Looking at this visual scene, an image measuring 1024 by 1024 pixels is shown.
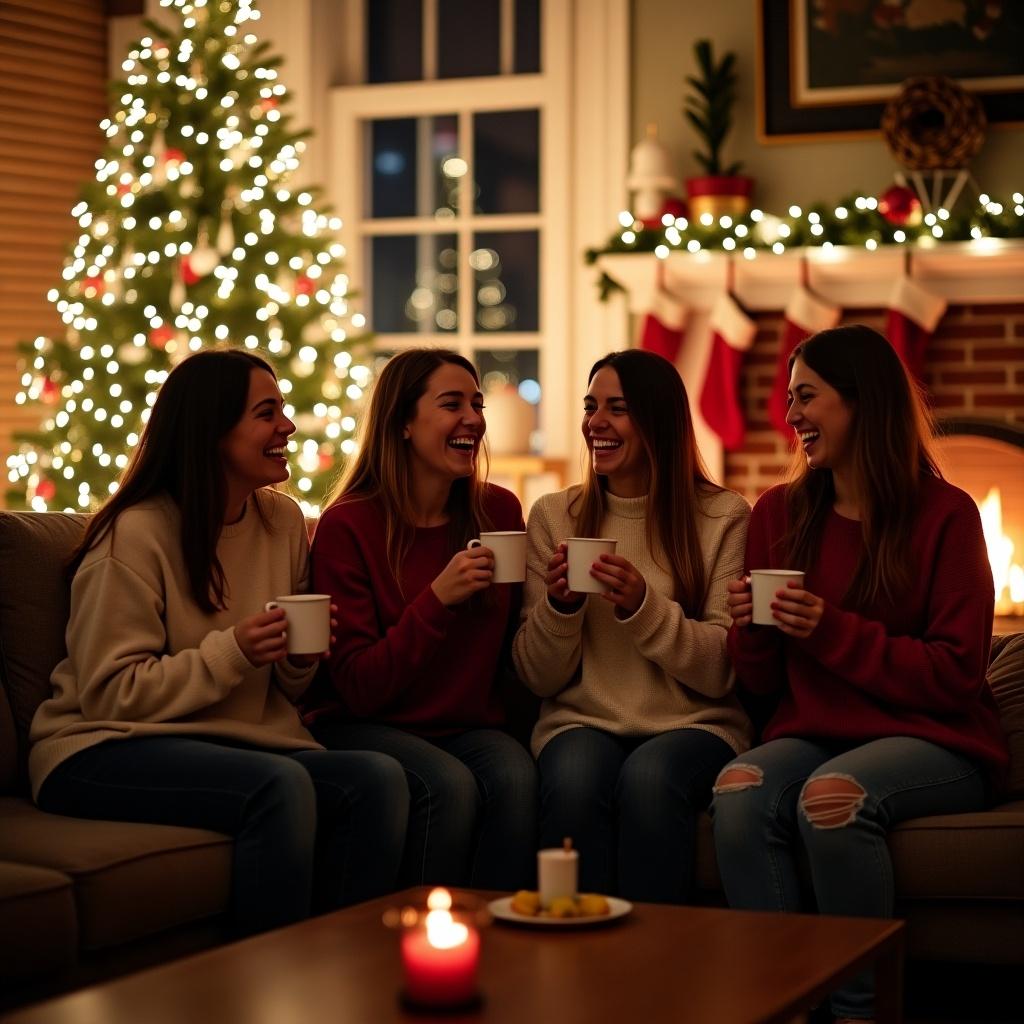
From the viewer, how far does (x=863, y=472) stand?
8.61 feet

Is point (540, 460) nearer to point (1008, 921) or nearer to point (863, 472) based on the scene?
point (863, 472)

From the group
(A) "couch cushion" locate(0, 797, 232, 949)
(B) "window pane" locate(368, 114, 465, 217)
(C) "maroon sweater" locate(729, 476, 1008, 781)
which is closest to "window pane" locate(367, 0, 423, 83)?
(B) "window pane" locate(368, 114, 465, 217)

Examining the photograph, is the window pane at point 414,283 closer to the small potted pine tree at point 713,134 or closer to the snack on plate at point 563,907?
the small potted pine tree at point 713,134

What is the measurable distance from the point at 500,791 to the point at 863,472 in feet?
2.64

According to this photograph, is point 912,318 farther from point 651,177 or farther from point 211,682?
point 211,682

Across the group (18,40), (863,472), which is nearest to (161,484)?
(863,472)

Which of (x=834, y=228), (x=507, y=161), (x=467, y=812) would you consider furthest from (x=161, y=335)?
(x=467, y=812)

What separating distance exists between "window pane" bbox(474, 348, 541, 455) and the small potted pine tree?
88 centimetres

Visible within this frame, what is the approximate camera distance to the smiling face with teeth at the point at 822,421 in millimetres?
2660

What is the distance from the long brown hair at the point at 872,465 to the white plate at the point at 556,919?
2.96 feet

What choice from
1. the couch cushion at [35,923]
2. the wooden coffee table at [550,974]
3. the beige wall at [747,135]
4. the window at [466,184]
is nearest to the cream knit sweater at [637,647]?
the wooden coffee table at [550,974]

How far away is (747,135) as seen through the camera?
5.34 meters

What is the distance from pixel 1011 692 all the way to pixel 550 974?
1394 millimetres

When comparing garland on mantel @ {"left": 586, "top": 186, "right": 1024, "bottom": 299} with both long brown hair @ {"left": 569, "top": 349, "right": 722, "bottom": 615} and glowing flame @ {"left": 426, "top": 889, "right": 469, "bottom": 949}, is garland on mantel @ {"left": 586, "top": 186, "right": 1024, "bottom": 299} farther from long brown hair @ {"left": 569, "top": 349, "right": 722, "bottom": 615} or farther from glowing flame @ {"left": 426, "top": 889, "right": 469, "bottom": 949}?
glowing flame @ {"left": 426, "top": 889, "right": 469, "bottom": 949}
